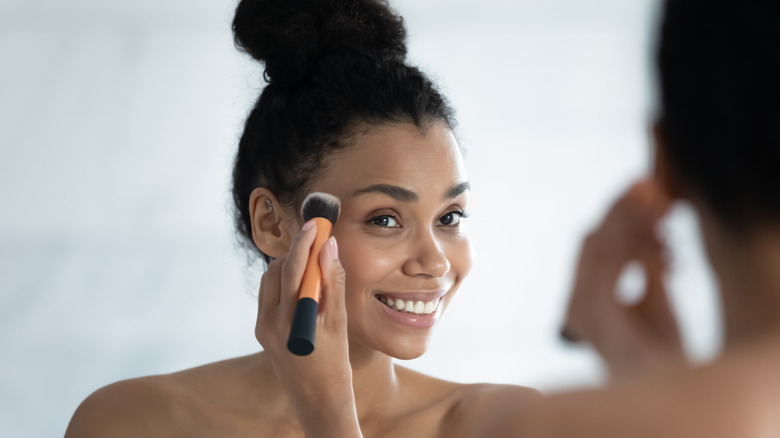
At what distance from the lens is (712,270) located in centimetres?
47

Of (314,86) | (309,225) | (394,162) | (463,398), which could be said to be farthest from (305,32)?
(463,398)

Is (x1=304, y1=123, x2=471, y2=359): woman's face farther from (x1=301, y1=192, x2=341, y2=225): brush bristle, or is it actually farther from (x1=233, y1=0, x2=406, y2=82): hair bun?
(x1=233, y1=0, x2=406, y2=82): hair bun

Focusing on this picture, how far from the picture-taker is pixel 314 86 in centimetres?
117

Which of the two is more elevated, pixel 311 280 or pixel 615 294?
pixel 311 280

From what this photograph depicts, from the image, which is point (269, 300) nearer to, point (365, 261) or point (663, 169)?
point (365, 261)

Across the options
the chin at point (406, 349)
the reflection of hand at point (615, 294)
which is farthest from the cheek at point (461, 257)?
the reflection of hand at point (615, 294)

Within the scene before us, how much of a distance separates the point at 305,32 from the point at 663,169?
0.81 meters

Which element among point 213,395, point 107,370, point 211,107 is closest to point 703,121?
point 213,395

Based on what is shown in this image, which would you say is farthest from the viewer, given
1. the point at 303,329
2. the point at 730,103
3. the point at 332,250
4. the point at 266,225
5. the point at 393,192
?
the point at 266,225

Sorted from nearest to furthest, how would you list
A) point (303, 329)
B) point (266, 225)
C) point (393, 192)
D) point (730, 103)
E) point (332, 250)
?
1. point (730, 103)
2. point (303, 329)
3. point (332, 250)
4. point (393, 192)
5. point (266, 225)

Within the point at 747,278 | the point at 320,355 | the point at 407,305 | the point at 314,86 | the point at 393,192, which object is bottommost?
the point at 747,278

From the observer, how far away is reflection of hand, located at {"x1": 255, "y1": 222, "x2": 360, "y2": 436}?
0.92 meters

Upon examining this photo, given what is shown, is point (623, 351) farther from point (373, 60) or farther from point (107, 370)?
point (107, 370)

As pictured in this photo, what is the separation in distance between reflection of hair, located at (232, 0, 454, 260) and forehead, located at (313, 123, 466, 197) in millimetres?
16
